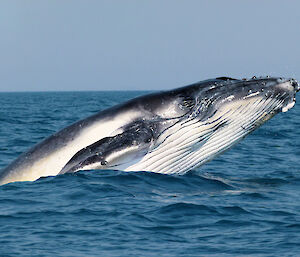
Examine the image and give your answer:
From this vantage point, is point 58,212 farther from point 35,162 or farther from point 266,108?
point 266,108

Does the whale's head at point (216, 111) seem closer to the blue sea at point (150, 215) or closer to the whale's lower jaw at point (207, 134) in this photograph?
the whale's lower jaw at point (207, 134)

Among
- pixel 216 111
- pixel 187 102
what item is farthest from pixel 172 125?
pixel 216 111

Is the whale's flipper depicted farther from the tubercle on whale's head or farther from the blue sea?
the tubercle on whale's head

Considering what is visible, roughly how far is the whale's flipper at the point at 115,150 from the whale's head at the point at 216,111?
47cm

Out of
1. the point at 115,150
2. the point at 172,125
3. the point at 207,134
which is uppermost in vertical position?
the point at 172,125

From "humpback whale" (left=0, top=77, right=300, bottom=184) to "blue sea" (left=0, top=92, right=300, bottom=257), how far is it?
32 cm

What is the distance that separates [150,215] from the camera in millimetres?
9930

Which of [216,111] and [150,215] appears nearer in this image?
[150,215]

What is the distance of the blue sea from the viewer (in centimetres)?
838

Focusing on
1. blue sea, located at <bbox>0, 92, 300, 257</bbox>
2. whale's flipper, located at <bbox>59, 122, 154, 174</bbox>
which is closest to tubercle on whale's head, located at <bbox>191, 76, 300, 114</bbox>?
whale's flipper, located at <bbox>59, 122, 154, 174</bbox>

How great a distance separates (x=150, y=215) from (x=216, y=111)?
9.83ft

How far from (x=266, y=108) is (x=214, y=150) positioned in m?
1.33

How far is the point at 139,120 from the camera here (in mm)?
11797

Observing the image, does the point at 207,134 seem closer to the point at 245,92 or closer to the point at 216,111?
the point at 216,111
